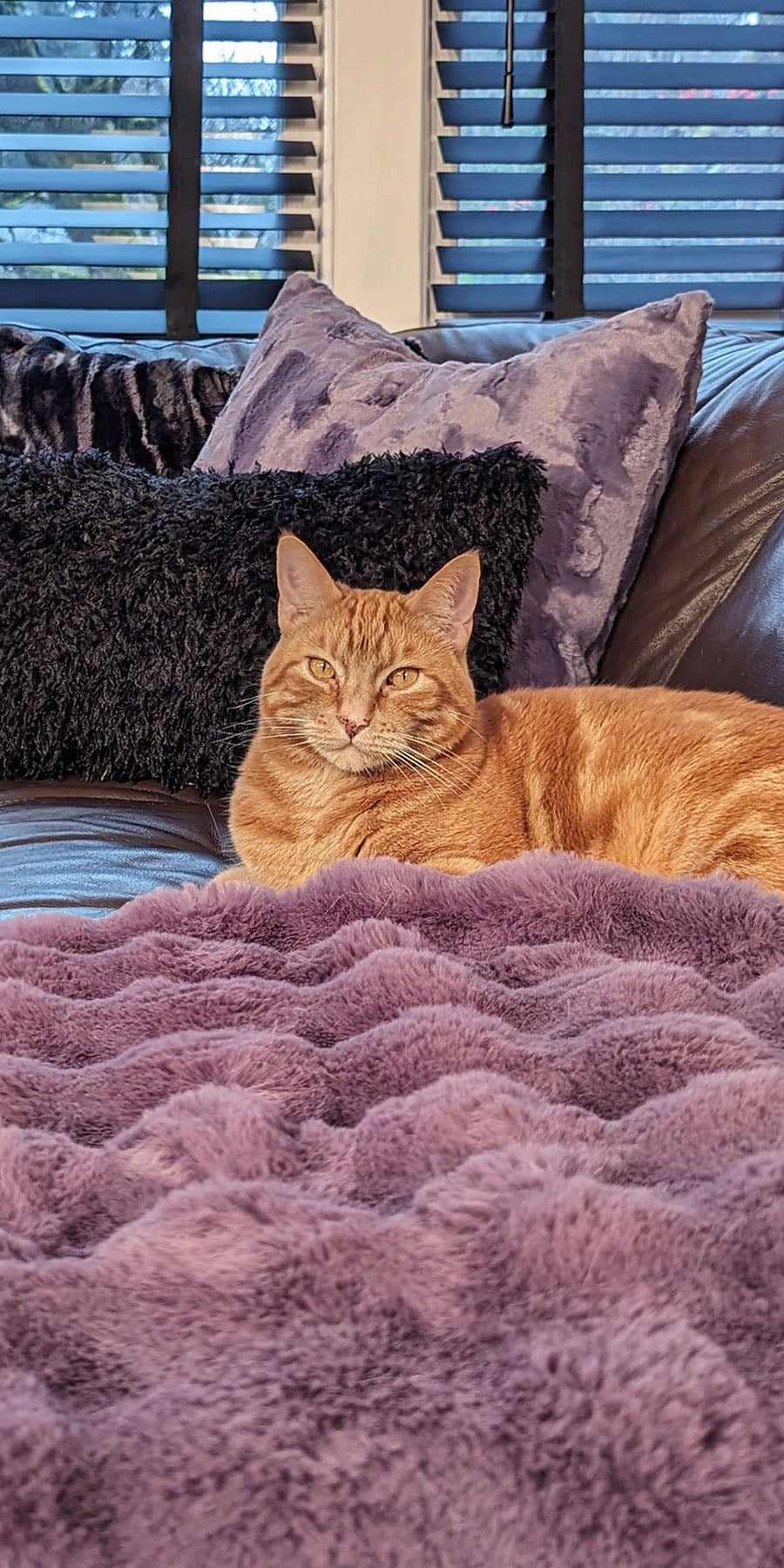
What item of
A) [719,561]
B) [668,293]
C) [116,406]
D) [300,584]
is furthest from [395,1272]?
[668,293]

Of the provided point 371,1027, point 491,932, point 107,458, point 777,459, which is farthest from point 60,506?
point 371,1027

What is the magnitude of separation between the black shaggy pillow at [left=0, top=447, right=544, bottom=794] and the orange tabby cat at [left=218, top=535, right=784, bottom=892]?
143mm

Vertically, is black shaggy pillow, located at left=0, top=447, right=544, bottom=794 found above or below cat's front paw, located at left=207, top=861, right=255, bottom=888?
above

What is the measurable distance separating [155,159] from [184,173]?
0.40 feet

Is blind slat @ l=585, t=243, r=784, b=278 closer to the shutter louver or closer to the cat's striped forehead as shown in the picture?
the shutter louver

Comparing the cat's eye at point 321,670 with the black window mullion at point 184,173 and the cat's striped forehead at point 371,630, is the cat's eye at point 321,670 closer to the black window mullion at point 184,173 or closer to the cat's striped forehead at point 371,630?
the cat's striped forehead at point 371,630

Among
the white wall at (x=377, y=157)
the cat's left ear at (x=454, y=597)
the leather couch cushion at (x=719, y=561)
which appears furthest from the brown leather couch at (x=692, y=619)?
the white wall at (x=377, y=157)

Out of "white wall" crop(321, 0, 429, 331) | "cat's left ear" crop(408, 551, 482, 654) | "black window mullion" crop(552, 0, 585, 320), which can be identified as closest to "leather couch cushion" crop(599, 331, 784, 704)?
"cat's left ear" crop(408, 551, 482, 654)

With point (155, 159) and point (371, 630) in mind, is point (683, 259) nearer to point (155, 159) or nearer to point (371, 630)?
point (155, 159)

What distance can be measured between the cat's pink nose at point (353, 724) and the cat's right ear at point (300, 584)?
0.54 ft

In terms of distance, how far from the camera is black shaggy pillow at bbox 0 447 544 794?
1.59m

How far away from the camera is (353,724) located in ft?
4.52

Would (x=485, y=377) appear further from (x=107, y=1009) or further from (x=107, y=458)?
(x=107, y=1009)

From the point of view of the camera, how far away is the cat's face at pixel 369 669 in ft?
4.57
